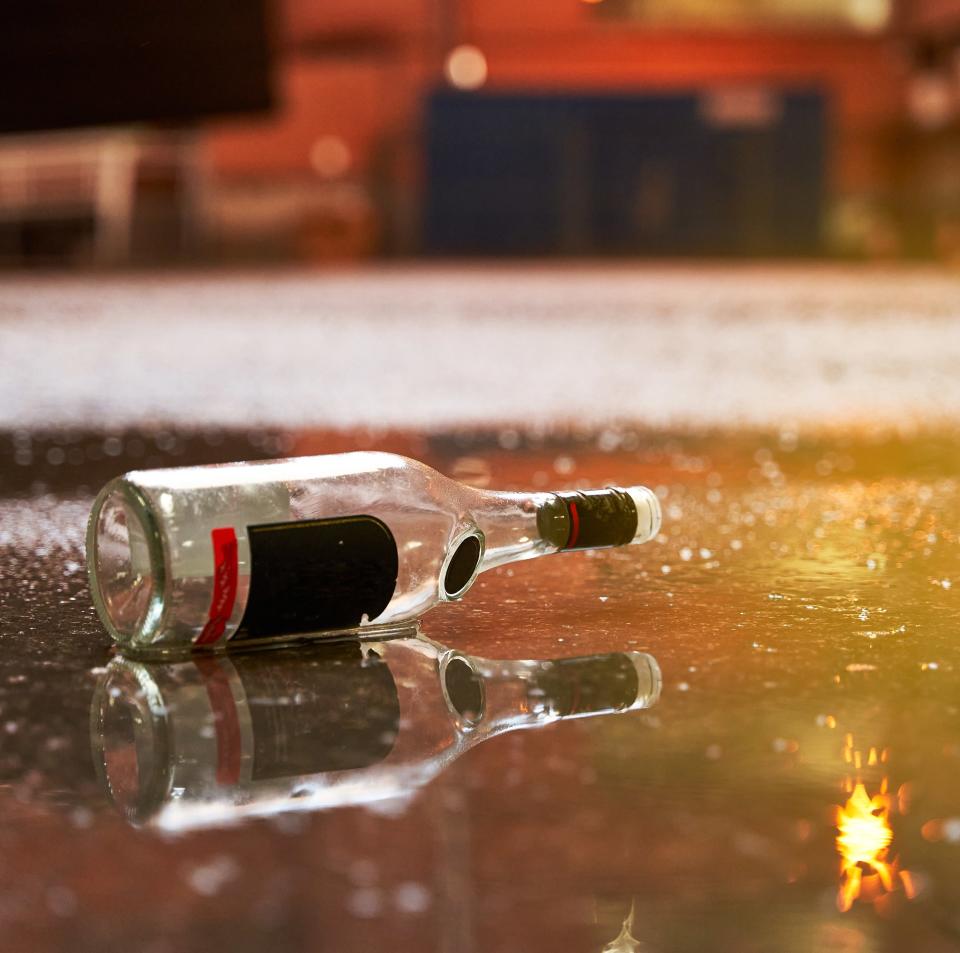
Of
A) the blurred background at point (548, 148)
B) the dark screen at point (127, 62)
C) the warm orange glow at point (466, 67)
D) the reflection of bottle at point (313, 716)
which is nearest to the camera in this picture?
the reflection of bottle at point (313, 716)

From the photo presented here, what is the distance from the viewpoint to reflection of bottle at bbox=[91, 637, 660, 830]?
56cm

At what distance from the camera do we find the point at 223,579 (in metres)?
0.73

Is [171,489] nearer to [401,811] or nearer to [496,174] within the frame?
[401,811]

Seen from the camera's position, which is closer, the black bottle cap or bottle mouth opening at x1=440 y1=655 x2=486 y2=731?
bottle mouth opening at x1=440 y1=655 x2=486 y2=731

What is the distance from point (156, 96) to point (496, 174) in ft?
31.6

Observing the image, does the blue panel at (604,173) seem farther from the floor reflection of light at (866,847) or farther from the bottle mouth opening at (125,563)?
the floor reflection of light at (866,847)

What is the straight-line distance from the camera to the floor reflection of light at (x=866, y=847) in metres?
0.46

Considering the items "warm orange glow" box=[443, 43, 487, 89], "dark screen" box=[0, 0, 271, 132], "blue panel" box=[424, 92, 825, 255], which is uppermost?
"warm orange glow" box=[443, 43, 487, 89]

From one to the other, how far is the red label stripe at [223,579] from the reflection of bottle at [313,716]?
2 centimetres

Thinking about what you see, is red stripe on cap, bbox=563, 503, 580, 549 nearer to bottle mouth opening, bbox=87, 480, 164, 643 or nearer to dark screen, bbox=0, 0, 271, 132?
bottle mouth opening, bbox=87, 480, 164, 643

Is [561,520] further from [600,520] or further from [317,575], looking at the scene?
[317,575]

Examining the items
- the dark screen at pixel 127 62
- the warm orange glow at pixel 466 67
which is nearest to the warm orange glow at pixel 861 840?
the dark screen at pixel 127 62

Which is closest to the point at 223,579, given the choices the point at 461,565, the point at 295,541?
the point at 295,541

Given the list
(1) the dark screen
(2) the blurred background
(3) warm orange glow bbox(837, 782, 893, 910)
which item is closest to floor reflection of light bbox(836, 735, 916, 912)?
(3) warm orange glow bbox(837, 782, 893, 910)
